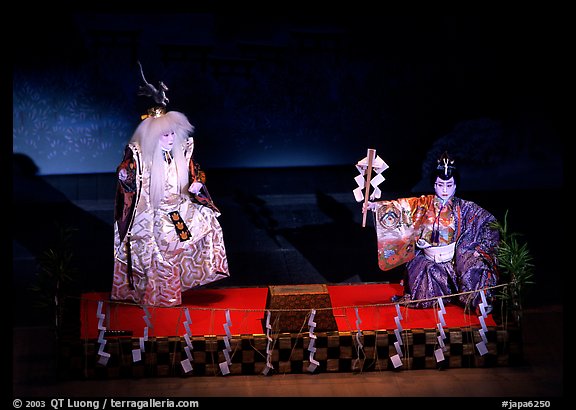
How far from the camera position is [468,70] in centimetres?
877

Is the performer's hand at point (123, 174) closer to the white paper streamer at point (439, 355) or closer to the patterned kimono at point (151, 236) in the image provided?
the patterned kimono at point (151, 236)

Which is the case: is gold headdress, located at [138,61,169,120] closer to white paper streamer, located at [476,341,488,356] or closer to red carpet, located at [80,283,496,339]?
red carpet, located at [80,283,496,339]

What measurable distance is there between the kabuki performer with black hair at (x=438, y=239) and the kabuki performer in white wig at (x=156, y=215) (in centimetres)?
139

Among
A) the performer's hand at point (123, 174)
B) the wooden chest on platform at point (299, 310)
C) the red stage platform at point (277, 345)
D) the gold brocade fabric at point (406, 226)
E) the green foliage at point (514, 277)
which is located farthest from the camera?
the gold brocade fabric at point (406, 226)

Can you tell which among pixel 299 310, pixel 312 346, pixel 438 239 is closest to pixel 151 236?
pixel 299 310

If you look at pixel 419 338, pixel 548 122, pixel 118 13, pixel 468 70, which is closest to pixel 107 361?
pixel 419 338

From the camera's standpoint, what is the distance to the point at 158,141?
6.97 metres

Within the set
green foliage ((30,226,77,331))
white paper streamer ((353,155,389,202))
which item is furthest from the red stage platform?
white paper streamer ((353,155,389,202))

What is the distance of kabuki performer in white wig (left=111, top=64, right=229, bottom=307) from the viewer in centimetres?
696

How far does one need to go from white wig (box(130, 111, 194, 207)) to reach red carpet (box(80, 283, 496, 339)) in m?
0.85

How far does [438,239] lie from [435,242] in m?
0.03

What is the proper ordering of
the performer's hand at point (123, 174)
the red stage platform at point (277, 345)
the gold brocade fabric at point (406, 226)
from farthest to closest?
the gold brocade fabric at point (406, 226) → the performer's hand at point (123, 174) → the red stage platform at point (277, 345)

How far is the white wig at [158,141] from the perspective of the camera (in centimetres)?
696

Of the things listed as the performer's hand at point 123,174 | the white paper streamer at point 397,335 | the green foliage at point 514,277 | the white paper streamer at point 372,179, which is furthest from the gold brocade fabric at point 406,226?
the performer's hand at point 123,174
